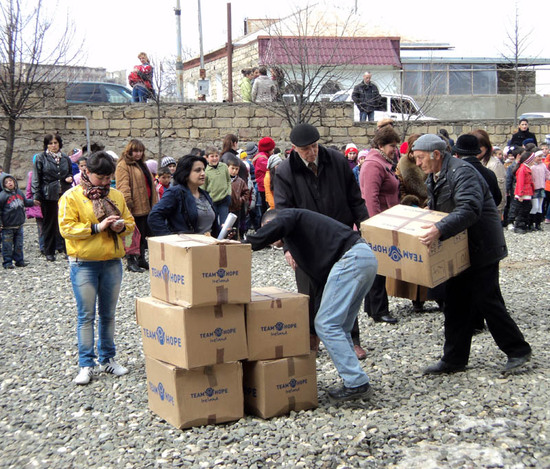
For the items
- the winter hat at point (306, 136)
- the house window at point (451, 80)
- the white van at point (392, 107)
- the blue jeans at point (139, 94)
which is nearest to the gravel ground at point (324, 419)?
the winter hat at point (306, 136)

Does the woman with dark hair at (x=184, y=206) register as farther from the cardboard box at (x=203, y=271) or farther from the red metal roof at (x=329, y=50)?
the red metal roof at (x=329, y=50)

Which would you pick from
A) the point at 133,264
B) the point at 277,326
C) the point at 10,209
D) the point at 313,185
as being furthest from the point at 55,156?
the point at 277,326

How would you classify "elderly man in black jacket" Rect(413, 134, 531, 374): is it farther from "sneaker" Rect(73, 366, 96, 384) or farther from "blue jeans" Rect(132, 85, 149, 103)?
"blue jeans" Rect(132, 85, 149, 103)

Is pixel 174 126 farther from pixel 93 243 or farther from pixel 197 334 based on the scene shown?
pixel 197 334

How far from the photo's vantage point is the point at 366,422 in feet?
15.5

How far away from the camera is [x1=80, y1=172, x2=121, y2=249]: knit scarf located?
584cm

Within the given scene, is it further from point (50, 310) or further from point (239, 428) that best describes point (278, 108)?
point (239, 428)

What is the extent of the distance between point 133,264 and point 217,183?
5.88 feet

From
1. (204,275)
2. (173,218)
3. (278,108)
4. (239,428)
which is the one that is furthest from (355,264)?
(278,108)

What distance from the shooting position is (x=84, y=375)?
5.94 metres

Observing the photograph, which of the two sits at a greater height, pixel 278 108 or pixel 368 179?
pixel 278 108

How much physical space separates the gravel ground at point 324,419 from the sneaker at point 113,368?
62 mm

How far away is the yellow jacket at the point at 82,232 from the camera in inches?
225

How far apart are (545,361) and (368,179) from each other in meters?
2.44
